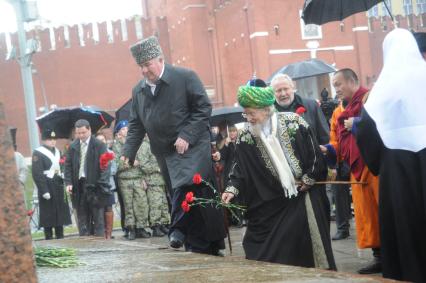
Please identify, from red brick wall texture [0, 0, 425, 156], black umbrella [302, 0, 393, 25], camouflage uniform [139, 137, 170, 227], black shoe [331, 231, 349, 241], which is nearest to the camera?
black umbrella [302, 0, 393, 25]

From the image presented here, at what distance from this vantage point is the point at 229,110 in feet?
50.0

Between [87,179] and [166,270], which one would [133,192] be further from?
[166,270]

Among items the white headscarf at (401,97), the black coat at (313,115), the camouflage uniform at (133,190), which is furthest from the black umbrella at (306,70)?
the white headscarf at (401,97)

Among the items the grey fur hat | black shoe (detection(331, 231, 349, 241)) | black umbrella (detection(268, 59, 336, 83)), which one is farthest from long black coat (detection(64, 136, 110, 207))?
black umbrella (detection(268, 59, 336, 83))

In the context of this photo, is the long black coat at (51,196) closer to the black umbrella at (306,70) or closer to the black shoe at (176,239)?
the black umbrella at (306,70)

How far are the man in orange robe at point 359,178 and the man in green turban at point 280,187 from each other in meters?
0.64

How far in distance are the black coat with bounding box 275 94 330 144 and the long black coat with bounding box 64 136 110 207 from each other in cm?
374

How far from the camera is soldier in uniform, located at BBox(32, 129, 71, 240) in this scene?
39.5 feet

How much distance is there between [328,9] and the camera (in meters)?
8.88

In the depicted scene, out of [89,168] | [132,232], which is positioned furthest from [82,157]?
[132,232]

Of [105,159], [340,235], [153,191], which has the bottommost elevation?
[340,235]

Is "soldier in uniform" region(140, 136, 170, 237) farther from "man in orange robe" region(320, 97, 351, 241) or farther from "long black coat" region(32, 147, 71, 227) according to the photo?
"man in orange robe" region(320, 97, 351, 241)

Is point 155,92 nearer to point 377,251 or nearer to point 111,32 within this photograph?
point 377,251

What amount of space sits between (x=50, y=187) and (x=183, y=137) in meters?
5.97
